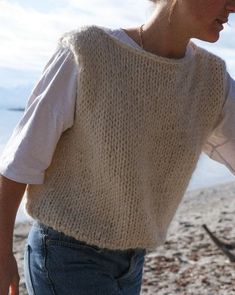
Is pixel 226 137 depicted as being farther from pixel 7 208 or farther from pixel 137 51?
pixel 7 208

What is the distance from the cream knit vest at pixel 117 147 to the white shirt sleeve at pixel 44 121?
34 millimetres

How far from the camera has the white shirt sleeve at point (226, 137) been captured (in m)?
2.14

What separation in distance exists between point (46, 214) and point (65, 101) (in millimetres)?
312

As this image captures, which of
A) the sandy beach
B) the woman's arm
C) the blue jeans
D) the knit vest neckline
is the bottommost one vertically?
the sandy beach

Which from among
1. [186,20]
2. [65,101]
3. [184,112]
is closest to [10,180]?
[65,101]

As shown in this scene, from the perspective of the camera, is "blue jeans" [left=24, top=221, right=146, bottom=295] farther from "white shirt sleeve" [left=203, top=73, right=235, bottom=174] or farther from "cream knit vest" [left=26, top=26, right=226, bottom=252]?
"white shirt sleeve" [left=203, top=73, right=235, bottom=174]

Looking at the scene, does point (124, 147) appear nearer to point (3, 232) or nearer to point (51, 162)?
point (51, 162)

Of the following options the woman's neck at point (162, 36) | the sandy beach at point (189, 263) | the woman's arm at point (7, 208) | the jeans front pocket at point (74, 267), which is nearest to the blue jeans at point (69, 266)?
the jeans front pocket at point (74, 267)

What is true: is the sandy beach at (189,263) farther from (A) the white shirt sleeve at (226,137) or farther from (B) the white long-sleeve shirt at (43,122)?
(B) the white long-sleeve shirt at (43,122)

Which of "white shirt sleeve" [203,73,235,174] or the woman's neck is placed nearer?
the woman's neck

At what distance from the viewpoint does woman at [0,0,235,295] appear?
1.90 m

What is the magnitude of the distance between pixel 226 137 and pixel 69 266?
2.09ft

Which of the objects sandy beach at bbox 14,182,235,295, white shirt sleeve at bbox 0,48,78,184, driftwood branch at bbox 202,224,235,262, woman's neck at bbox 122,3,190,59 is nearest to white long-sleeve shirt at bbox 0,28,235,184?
white shirt sleeve at bbox 0,48,78,184

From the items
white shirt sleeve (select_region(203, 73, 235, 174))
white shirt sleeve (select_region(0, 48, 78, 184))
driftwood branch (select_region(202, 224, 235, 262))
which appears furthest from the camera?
driftwood branch (select_region(202, 224, 235, 262))
